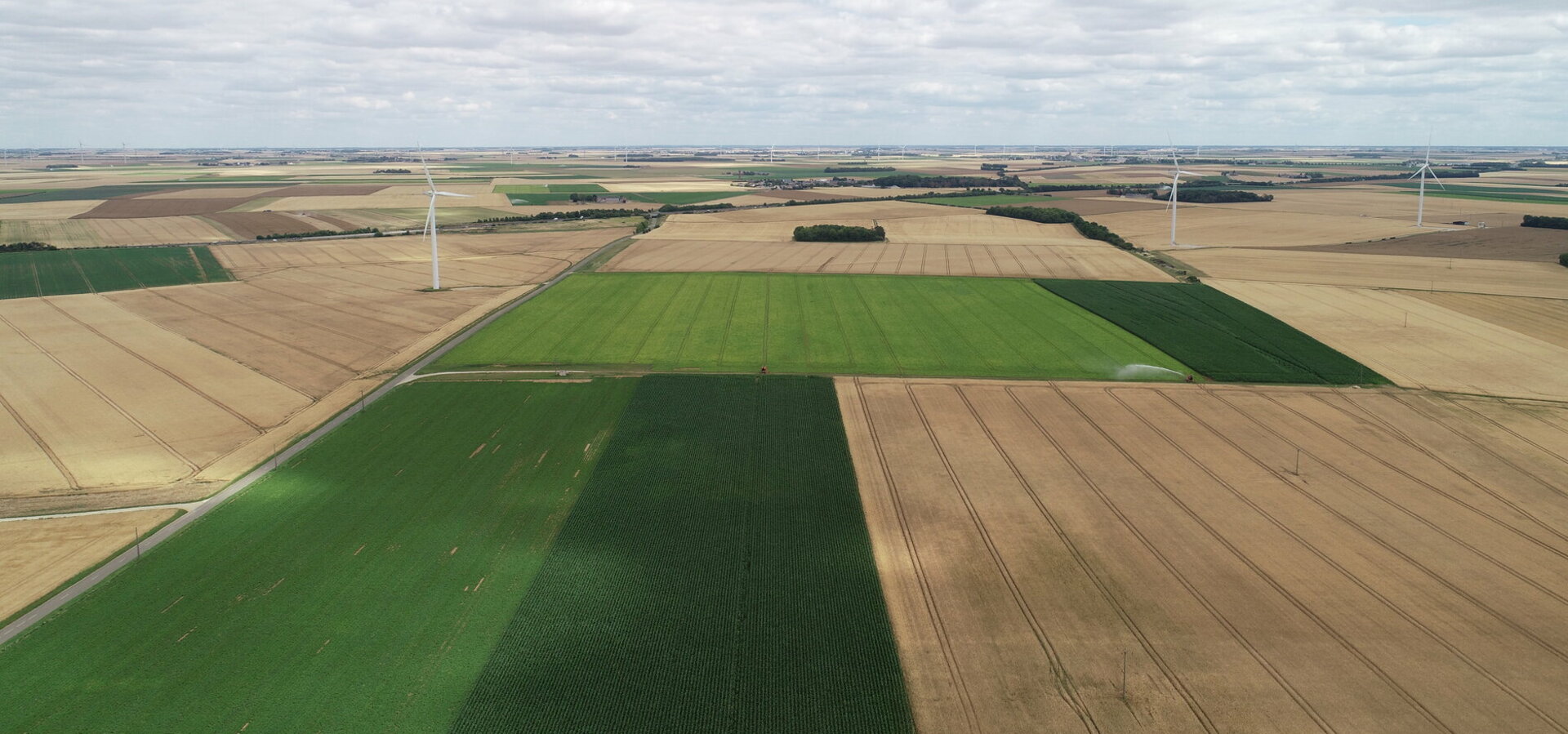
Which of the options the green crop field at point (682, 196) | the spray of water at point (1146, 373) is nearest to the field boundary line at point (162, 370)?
the spray of water at point (1146, 373)

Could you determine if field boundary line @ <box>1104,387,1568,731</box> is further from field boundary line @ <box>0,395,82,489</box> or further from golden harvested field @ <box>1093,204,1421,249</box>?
golden harvested field @ <box>1093,204,1421,249</box>

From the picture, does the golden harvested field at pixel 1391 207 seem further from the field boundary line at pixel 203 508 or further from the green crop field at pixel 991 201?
the field boundary line at pixel 203 508

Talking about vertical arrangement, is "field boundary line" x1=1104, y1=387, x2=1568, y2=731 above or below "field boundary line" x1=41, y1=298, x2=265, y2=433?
below

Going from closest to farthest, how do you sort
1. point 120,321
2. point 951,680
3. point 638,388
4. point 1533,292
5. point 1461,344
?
point 951,680 < point 638,388 < point 1461,344 < point 120,321 < point 1533,292

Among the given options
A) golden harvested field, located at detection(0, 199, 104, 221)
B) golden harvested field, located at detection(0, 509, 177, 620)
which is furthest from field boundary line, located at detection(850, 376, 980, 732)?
golden harvested field, located at detection(0, 199, 104, 221)

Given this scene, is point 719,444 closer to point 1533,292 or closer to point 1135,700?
point 1135,700

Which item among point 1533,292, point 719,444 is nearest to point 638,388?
point 719,444
